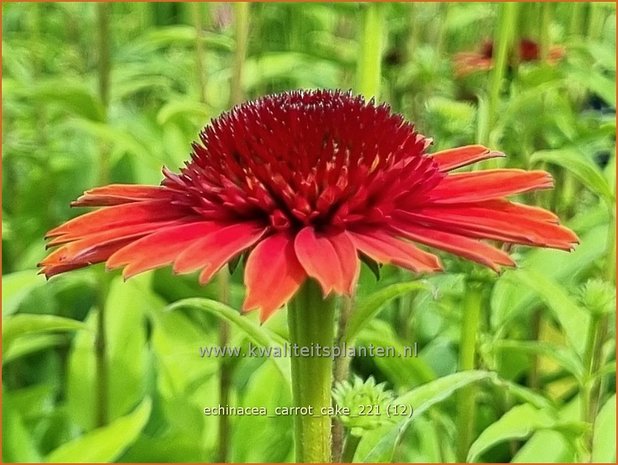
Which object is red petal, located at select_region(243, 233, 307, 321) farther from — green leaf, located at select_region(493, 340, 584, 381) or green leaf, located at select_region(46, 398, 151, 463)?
green leaf, located at select_region(46, 398, 151, 463)

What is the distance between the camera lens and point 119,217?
1.48 ft

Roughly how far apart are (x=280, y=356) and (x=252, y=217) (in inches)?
4.9

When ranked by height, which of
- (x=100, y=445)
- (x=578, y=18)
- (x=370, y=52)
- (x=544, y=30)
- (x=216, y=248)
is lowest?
(x=100, y=445)

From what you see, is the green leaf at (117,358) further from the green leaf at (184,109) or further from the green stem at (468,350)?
the green stem at (468,350)

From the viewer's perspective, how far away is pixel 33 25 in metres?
1.16

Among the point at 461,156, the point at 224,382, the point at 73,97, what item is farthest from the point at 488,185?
the point at 73,97

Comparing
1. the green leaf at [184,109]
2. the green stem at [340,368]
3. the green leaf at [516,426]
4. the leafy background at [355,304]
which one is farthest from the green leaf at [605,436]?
the green leaf at [184,109]

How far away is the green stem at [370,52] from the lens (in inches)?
25.3

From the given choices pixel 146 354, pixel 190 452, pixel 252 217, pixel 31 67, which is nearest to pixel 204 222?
pixel 252 217

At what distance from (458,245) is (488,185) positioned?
84mm

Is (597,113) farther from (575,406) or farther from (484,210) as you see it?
(484,210)

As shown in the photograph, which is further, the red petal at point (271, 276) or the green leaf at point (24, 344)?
the green leaf at point (24, 344)

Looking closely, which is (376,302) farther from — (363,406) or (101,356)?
(101,356)

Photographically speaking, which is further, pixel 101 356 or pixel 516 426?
pixel 101 356
